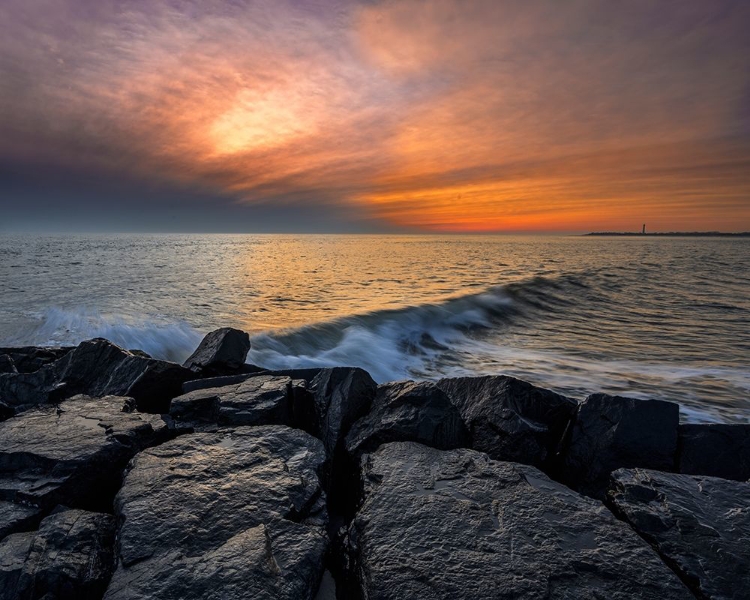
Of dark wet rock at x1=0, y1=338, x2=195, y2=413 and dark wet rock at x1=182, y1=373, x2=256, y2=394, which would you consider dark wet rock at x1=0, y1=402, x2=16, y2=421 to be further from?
dark wet rock at x1=182, y1=373, x2=256, y2=394

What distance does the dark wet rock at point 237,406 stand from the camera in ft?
14.6

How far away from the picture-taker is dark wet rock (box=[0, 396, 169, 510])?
3193 mm

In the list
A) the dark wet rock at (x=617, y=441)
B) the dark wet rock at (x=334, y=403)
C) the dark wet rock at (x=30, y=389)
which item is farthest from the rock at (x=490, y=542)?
the dark wet rock at (x=30, y=389)

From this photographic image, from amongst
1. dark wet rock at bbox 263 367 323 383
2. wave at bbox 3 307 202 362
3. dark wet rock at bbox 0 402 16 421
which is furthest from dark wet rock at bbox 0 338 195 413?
wave at bbox 3 307 202 362

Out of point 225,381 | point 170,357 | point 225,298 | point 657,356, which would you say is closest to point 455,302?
point 657,356

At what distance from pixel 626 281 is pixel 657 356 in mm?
21398

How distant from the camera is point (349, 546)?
9.05 feet

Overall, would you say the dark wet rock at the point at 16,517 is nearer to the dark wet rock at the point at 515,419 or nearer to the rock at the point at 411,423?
the rock at the point at 411,423

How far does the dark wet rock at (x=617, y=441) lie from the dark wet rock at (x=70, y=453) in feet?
14.2

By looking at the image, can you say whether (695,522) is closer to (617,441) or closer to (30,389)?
(617,441)

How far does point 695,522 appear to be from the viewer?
2775 mm

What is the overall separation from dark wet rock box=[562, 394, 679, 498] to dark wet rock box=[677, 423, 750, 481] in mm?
139

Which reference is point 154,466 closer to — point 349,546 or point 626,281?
point 349,546

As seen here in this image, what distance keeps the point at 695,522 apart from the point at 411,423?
2.28 metres
